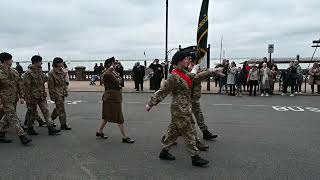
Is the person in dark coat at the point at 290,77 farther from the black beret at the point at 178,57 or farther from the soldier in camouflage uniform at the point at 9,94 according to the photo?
the soldier in camouflage uniform at the point at 9,94

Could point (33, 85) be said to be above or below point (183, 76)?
below

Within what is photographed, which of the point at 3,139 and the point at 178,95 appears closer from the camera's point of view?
the point at 178,95

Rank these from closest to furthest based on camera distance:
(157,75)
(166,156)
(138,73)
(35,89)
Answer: (166,156) → (35,89) → (157,75) → (138,73)

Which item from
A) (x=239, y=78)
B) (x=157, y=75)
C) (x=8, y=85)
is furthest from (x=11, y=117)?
(x=239, y=78)

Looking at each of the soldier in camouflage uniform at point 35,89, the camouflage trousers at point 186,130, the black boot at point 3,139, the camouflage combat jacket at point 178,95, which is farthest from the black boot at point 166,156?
the black boot at point 3,139

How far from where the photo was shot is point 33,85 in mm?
8570

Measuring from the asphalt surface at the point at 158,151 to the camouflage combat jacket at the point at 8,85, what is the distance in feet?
2.90

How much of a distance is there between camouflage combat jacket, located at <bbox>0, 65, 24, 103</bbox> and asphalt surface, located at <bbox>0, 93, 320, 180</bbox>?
2.90ft

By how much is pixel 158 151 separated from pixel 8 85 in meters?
3.09

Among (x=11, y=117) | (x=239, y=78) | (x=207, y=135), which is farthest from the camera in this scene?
(x=239, y=78)

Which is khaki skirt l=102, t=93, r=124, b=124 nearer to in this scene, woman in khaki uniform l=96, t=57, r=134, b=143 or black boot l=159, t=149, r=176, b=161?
woman in khaki uniform l=96, t=57, r=134, b=143

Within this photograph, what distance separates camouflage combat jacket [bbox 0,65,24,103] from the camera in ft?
25.2

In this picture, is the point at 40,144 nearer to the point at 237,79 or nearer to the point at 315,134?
the point at 315,134

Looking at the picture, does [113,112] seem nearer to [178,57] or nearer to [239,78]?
[178,57]
